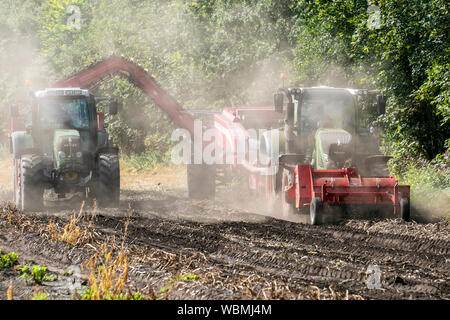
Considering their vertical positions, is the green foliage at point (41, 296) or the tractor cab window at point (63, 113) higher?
the tractor cab window at point (63, 113)

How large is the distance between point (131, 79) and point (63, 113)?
2932 mm

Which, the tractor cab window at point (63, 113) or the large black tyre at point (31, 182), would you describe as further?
the tractor cab window at point (63, 113)

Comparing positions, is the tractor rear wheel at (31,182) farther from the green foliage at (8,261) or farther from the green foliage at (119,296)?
the green foliage at (119,296)

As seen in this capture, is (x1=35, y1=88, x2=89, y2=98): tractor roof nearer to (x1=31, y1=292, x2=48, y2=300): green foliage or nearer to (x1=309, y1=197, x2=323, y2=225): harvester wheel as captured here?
(x1=309, y1=197, x2=323, y2=225): harvester wheel

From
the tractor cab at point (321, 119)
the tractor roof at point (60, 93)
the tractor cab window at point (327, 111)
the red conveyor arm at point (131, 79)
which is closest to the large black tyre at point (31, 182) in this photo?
the tractor roof at point (60, 93)

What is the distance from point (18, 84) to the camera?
40.3m

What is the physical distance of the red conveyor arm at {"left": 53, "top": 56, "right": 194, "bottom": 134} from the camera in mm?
15086

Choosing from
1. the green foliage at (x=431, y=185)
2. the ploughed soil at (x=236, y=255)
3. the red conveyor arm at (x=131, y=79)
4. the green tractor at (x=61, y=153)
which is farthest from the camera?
the red conveyor arm at (x=131, y=79)

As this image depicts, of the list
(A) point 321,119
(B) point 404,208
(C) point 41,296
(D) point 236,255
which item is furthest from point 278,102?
(C) point 41,296

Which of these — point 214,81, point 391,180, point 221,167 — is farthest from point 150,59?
point 391,180

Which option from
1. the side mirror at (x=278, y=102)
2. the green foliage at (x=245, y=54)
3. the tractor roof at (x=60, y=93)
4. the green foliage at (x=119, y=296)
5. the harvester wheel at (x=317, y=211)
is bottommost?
the green foliage at (x=119, y=296)

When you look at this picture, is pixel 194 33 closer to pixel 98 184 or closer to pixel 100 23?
pixel 100 23

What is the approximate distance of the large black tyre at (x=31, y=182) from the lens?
12.2 m

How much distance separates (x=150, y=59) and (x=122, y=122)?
3.41 m
